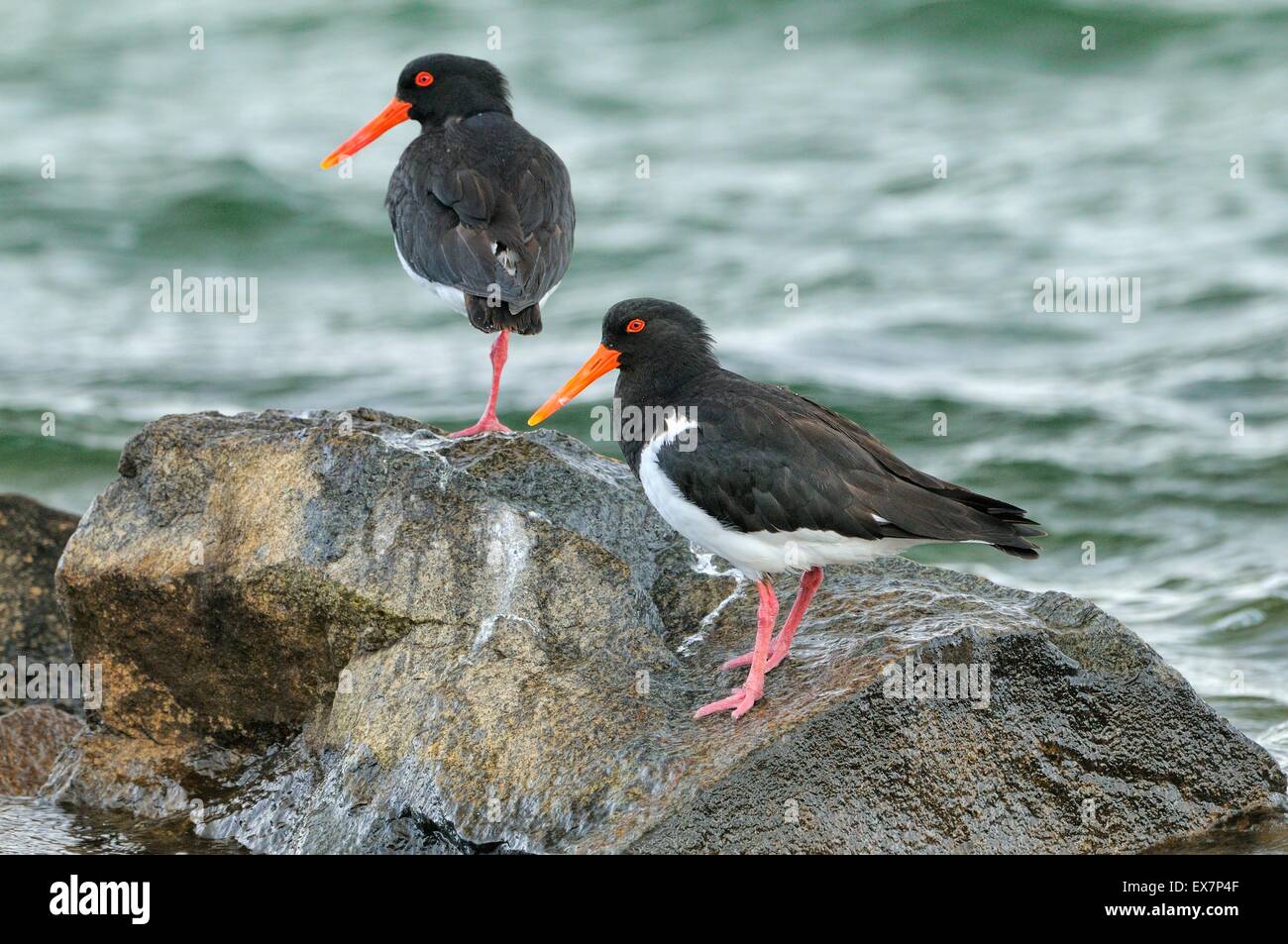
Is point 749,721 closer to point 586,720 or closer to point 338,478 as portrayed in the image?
point 586,720

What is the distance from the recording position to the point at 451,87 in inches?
311

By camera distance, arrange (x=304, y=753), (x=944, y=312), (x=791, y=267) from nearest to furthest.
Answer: (x=304, y=753) → (x=944, y=312) → (x=791, y=267)

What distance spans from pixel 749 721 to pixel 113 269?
12625mm

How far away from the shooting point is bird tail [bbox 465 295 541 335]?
661 cm

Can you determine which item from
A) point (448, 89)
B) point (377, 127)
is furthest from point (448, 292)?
point (377, 127)

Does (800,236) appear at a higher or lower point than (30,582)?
higher

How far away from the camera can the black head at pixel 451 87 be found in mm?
7891

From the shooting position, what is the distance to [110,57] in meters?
20.6

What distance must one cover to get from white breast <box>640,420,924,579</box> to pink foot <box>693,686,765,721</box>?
459mm

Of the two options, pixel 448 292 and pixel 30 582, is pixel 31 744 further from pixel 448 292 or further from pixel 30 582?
pixel 448 292

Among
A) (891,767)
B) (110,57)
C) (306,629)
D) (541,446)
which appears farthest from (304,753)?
(110,57)
